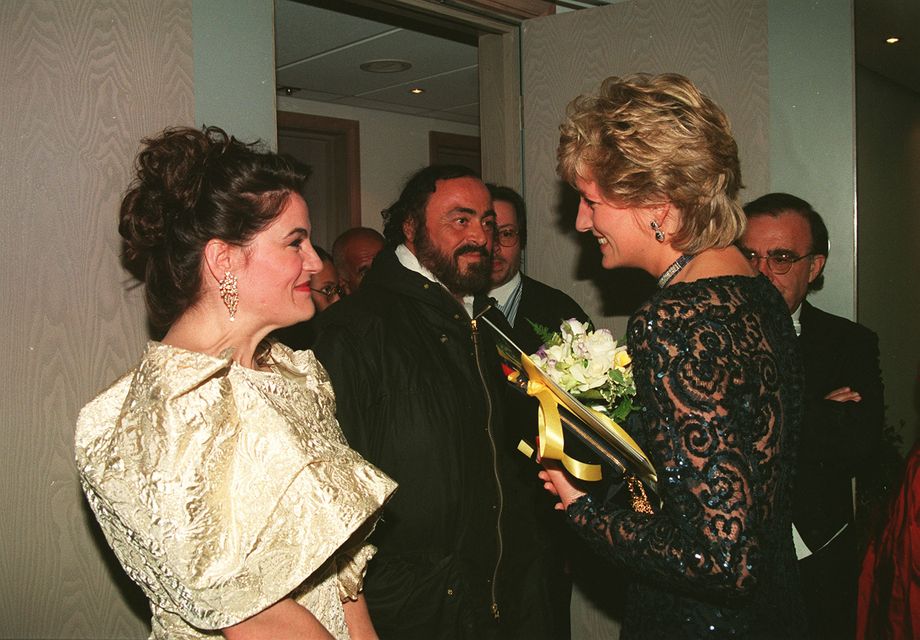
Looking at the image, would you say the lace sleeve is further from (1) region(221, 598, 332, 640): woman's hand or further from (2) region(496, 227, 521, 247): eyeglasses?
(2) region(496, 227, 521, 247): eyeglasses

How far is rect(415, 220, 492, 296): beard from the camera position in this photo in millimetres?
2781

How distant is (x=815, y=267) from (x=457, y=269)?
4.18 feet

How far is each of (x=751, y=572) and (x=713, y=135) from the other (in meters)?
0.87

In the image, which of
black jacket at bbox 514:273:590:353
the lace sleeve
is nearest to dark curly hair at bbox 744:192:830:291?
black jacket at bbox 514:273:590:353

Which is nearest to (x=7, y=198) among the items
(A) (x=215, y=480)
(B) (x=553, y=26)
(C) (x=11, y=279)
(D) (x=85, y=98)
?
(C) (x=11, y=279)

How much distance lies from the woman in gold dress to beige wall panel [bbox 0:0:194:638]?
2.24ft

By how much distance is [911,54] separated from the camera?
191 inches

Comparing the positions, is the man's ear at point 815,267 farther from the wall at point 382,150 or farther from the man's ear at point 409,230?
the wall at point 382,150

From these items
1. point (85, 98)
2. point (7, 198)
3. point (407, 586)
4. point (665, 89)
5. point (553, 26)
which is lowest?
point (407, 586)

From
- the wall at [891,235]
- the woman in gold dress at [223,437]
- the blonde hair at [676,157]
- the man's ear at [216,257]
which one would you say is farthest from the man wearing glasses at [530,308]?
the wall at [891,235]

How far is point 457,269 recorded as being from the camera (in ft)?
9.12

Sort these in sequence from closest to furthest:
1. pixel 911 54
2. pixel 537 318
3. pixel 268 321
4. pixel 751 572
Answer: pixel 751 572 → pixel 268 321 → pixel 537 318 → pixel 911 54

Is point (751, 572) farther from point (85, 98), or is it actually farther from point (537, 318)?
point (85, 98)

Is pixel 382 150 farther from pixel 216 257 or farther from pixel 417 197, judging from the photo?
pixel 216 257
